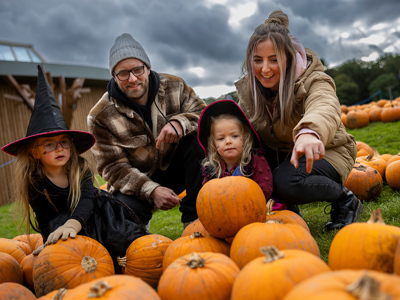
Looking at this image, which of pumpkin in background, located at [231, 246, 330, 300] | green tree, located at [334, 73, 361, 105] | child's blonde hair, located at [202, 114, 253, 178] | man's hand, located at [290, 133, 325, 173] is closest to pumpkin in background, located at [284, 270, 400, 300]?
pumpkin in background, located at [231, 246, 330, 300]

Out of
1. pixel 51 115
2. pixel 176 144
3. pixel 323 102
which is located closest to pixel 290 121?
pixel 323 102

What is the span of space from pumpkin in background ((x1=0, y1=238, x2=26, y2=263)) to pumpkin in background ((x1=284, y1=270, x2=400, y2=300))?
275cm

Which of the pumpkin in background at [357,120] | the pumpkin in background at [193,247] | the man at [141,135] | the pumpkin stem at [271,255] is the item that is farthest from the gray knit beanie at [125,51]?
the pumpkin in background at [357,120]

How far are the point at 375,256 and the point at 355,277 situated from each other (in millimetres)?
419

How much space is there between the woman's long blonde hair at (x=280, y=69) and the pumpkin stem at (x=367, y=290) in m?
2.03

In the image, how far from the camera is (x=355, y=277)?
1025mm

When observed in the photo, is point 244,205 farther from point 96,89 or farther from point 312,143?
point 96,89

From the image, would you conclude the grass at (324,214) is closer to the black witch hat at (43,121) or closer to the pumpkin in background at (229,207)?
the pumpkin in background at (229,207)

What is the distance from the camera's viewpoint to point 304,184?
2.71m

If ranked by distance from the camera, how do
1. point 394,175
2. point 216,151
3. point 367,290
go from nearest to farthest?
point 367,290, point 216,151, point 394,175

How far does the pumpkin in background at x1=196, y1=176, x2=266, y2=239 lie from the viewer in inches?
83.5

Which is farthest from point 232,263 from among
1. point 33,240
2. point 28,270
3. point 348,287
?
point 33,240

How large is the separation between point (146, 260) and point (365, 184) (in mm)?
2656

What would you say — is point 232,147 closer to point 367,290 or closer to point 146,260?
point 146,260
